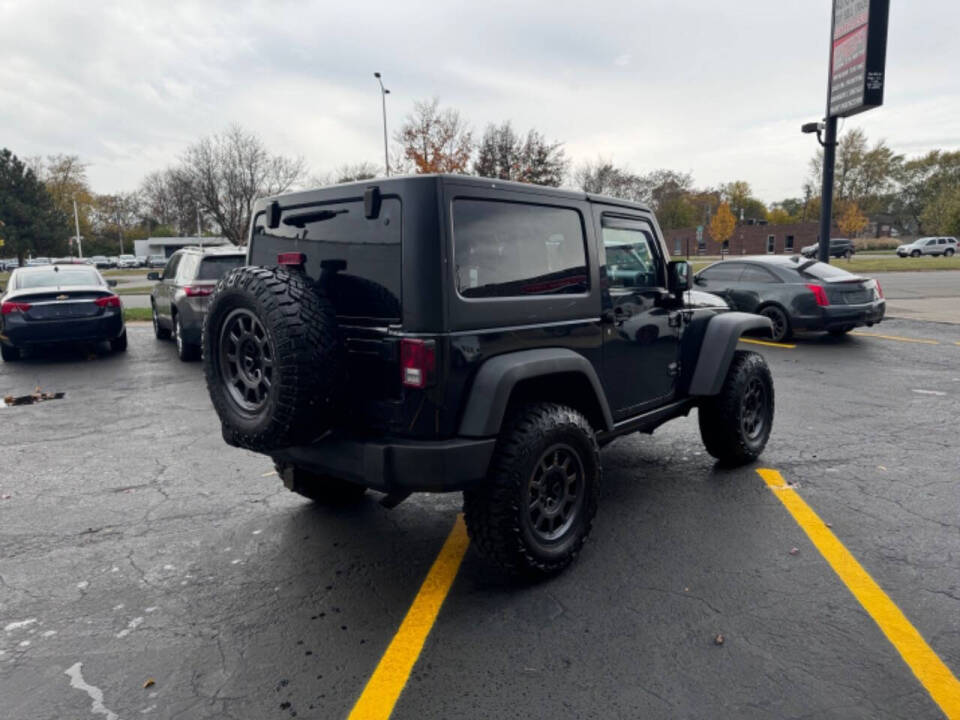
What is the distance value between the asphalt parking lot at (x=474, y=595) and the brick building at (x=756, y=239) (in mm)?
77877

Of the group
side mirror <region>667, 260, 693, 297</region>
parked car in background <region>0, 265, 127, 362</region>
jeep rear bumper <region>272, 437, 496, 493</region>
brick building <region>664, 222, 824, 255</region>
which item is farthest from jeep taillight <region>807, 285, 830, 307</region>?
brick building <region>664, 222, 824, 255</region>

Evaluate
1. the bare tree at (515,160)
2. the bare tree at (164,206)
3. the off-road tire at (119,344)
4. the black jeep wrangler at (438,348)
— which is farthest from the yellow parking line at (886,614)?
the bare tree at (164,206)

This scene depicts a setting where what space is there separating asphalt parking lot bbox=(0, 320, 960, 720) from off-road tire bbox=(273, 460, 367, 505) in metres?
0.13

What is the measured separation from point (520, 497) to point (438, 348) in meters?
0.82

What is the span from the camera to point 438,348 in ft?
9.67

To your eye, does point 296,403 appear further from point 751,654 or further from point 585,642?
point 751,654

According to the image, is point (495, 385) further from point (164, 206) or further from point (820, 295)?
point (164, 206)

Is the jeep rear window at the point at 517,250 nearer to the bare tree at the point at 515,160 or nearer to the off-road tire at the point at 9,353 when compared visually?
the off-road tire at the point at 9,353

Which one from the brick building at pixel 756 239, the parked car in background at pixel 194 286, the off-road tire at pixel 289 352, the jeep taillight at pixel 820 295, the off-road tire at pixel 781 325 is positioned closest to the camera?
the off-road tire at pixel 289 352

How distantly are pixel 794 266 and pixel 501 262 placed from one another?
9811mm

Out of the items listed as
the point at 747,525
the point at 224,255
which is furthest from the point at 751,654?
the point at 224,255

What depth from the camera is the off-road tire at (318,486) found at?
154 inches

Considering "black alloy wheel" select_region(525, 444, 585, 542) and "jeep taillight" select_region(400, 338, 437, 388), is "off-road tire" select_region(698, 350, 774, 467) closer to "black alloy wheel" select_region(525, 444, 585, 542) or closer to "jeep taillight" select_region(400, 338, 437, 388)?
"black alloy wheel" select_region(525, 444, 585, 542)

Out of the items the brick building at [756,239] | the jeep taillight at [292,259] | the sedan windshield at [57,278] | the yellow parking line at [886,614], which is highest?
the brick building at [756,239]
